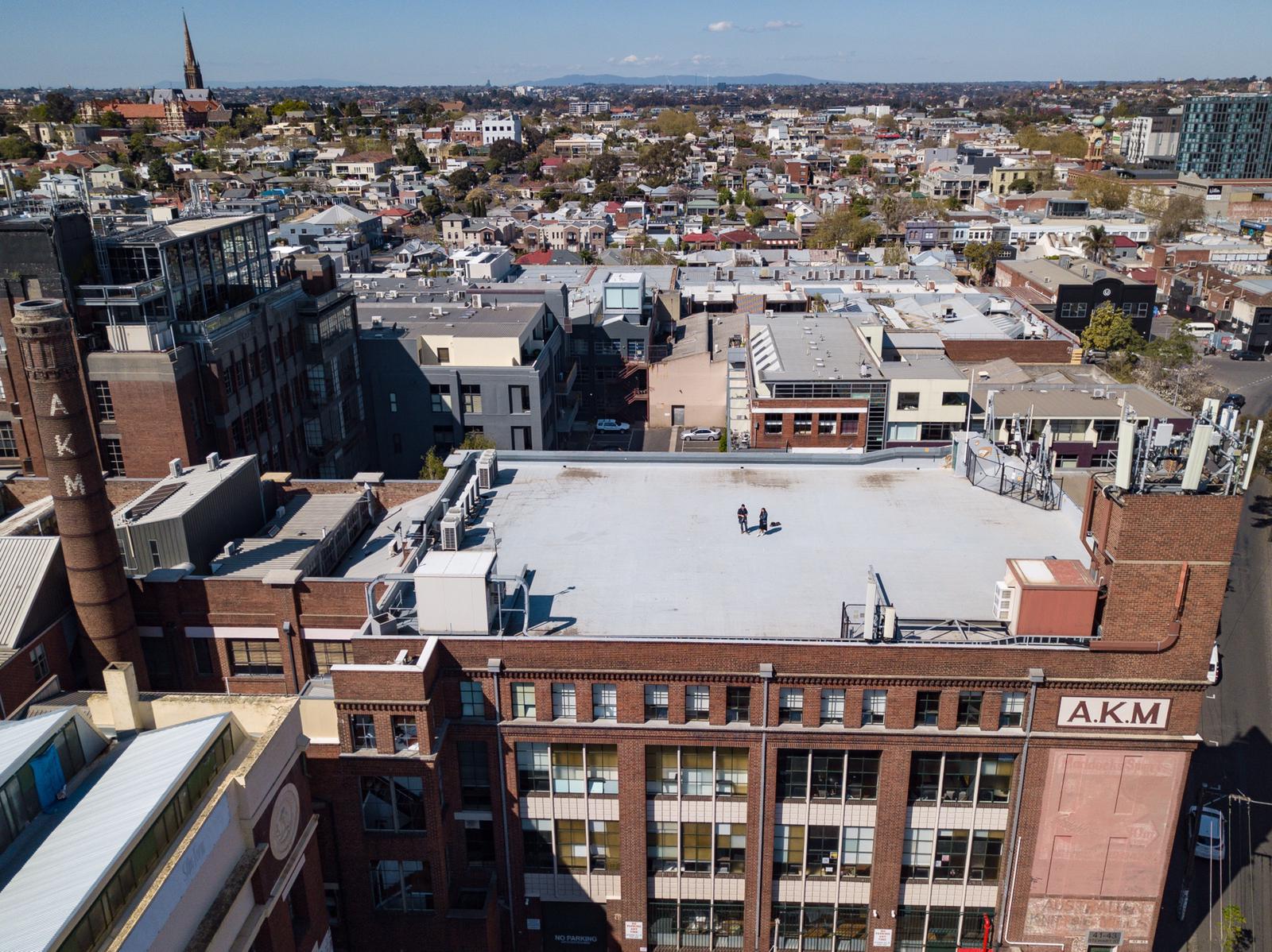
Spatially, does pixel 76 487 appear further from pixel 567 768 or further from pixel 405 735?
pixel 567 768

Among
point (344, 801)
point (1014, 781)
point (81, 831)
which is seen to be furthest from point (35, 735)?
point (1014, 781)

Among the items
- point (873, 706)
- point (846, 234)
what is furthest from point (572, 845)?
point (846, 234)

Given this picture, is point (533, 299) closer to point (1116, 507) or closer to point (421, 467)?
point (421, 467)

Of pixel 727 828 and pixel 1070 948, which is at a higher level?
pixel 727 828

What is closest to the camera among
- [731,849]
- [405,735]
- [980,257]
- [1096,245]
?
[405,735]

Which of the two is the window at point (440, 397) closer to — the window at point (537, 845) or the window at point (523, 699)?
the window at point (523, 699)

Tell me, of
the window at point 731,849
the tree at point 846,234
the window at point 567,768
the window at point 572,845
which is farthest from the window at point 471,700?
the tree at point 846,234

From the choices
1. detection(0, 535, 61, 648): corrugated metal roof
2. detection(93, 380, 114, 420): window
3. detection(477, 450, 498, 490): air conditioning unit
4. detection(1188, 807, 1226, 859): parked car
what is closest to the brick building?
detection(0, 535, 61, 648): corrugated metal roof
